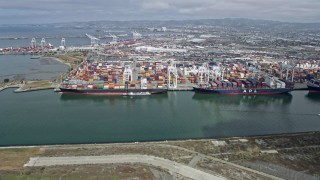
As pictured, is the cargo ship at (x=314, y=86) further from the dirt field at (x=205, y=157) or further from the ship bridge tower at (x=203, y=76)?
the dirt field at (x=205, y=157)

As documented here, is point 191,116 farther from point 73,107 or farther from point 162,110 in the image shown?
point 73,107

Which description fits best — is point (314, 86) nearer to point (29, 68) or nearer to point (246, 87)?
point (246, 87)

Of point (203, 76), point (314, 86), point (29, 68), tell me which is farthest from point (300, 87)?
point (29, 68)

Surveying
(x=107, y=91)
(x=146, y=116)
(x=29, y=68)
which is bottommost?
(x=146, y=116)

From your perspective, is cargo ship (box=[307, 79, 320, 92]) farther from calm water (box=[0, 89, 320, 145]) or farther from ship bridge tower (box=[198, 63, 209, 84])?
ship bridge tower (box=[198, 63, 209, 84])

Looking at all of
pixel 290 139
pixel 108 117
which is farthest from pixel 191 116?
pixel 290 139

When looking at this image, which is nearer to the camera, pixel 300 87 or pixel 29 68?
pixel 300 87
